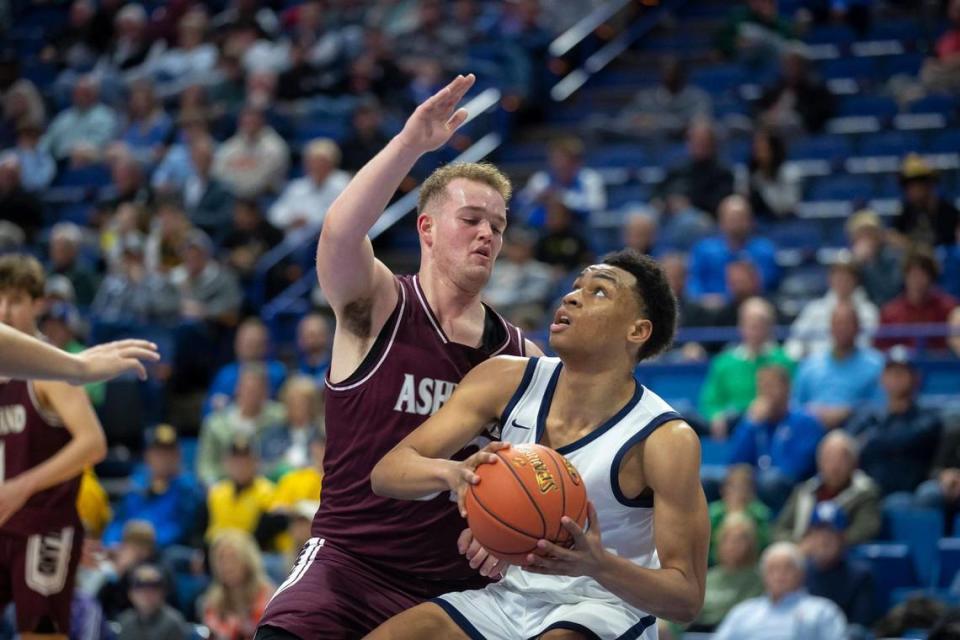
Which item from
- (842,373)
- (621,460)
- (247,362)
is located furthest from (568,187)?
(621,460)

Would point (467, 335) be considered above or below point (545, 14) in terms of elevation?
above

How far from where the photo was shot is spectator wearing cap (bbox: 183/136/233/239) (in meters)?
15.2

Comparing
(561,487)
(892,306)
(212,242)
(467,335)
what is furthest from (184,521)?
(561,487)

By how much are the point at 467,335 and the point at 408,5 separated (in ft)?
42.2

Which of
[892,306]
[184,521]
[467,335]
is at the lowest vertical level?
[184,521]

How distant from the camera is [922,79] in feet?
46.2

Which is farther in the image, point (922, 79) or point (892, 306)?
point (922, 79)

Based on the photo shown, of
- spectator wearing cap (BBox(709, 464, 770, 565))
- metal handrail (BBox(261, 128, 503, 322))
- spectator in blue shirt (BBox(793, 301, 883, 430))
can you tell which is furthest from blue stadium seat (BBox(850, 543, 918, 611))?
metal handrail (BBox(261, 128, 503, 322))

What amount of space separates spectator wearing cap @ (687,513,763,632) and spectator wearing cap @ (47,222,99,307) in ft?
24.8

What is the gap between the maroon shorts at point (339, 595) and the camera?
4816 mm

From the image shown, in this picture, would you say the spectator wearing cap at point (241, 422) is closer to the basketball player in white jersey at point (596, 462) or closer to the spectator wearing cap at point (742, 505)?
the spectator wearing cap at point (742, 505)

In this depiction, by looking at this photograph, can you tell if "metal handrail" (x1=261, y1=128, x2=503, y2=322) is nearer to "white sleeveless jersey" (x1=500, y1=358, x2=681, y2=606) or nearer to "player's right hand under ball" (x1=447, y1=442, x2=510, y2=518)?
"white sleeveless jersey" (x1=500, y1=358, x2=681, y2=606)

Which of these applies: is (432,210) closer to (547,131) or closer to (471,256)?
(471,256)

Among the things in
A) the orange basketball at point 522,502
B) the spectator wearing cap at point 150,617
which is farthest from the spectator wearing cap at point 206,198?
the orange basketball at point 522,502
